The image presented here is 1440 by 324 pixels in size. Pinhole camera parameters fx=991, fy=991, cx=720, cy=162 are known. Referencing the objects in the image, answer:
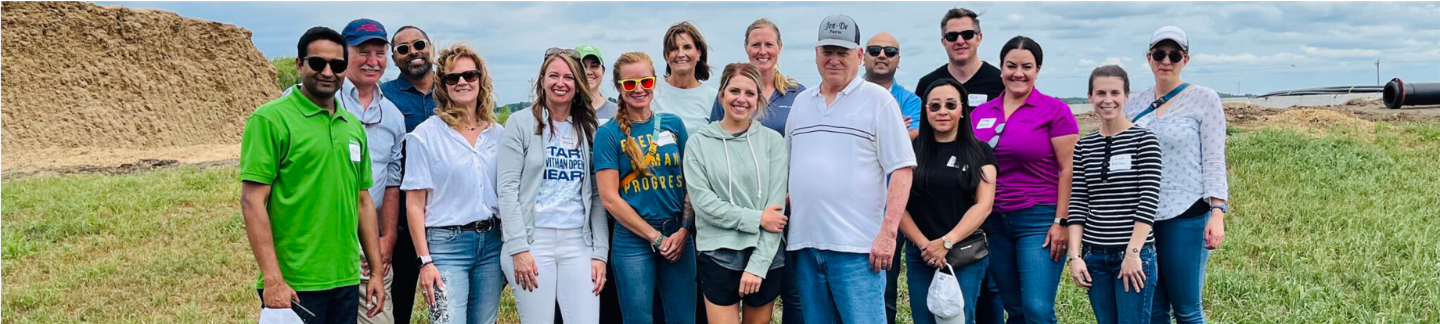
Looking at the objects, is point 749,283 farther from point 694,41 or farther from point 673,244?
point 694,41

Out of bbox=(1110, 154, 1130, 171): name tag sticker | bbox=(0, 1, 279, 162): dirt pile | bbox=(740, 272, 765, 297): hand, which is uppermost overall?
bbox=(0, 1, 279, 162): dirt pile

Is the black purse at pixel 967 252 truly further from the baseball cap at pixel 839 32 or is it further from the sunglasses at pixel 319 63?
the sunglasses at pixel 319 63

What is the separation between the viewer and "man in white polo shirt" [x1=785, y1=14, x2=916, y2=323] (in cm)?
374

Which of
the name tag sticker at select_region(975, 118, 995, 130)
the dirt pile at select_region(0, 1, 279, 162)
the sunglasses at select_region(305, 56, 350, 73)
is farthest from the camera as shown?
the dirt pile at select_region(0, 1, 279, 162)

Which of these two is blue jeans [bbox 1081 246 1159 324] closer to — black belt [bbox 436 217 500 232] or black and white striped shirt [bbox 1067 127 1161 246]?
black and white striped shirt [bbox 1067 127 1161 246]

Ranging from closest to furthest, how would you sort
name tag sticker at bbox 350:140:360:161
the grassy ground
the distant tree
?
name tag sticker at bbox 350:140:360:161 < the grassy ground < the distant tree

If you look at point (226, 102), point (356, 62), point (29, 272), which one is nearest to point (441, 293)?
point (356, 62)

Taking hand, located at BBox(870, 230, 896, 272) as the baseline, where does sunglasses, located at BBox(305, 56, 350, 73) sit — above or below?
above

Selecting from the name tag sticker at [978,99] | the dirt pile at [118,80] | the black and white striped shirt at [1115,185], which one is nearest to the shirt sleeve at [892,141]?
the black and white striped shirt at [1115,185]

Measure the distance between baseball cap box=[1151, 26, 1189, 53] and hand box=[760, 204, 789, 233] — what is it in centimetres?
162

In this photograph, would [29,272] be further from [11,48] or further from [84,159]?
[11,48]

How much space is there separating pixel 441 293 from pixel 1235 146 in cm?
1280

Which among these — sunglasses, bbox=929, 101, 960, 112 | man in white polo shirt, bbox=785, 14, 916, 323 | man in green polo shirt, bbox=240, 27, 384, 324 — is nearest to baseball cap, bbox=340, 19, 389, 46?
man in green polo shirt, bbox=240, 27, 384, 324

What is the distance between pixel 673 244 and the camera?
155 inches
